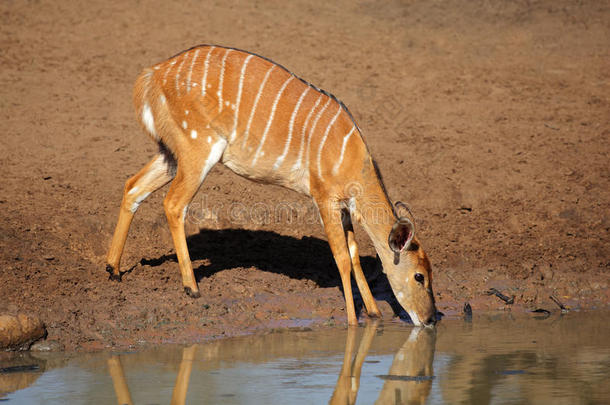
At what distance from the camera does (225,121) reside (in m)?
6.96

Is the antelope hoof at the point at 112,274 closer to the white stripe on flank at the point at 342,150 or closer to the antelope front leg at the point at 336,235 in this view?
the antelope front leg at the point at 336,235

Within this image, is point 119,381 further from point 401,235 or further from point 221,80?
point 221,80

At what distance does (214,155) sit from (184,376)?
8.30 ft

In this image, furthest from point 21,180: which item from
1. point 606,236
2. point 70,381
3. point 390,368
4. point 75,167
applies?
point 606,236

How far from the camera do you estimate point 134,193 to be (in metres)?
7.25

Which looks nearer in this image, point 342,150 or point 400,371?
point 400,371

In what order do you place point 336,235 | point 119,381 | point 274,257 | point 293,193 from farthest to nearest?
point 293,193
point 274,257
point 336,235
point 119,381

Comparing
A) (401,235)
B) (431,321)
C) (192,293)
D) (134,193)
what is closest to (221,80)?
(134,193)

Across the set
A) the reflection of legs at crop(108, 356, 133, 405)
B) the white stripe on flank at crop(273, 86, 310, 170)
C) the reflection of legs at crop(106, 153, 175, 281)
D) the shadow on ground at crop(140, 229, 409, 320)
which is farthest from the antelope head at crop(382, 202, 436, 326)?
the reflection of legs at crop(108, 356, 133, 405)

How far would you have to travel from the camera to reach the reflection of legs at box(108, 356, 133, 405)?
4.34m

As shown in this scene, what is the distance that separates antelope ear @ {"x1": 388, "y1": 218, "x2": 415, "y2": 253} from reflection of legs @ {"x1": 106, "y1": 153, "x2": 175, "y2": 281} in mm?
2092

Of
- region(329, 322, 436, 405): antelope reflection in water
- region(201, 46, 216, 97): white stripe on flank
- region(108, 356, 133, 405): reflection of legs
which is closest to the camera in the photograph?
region(108, 356, 133, 405): reflection of legs

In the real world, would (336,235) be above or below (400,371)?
above

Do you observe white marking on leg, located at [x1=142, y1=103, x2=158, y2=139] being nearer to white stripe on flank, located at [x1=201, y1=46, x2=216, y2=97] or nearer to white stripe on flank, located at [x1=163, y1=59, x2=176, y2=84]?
white stripe on flank, located at [x1=163, y1=59, x2=176, y2=84]
